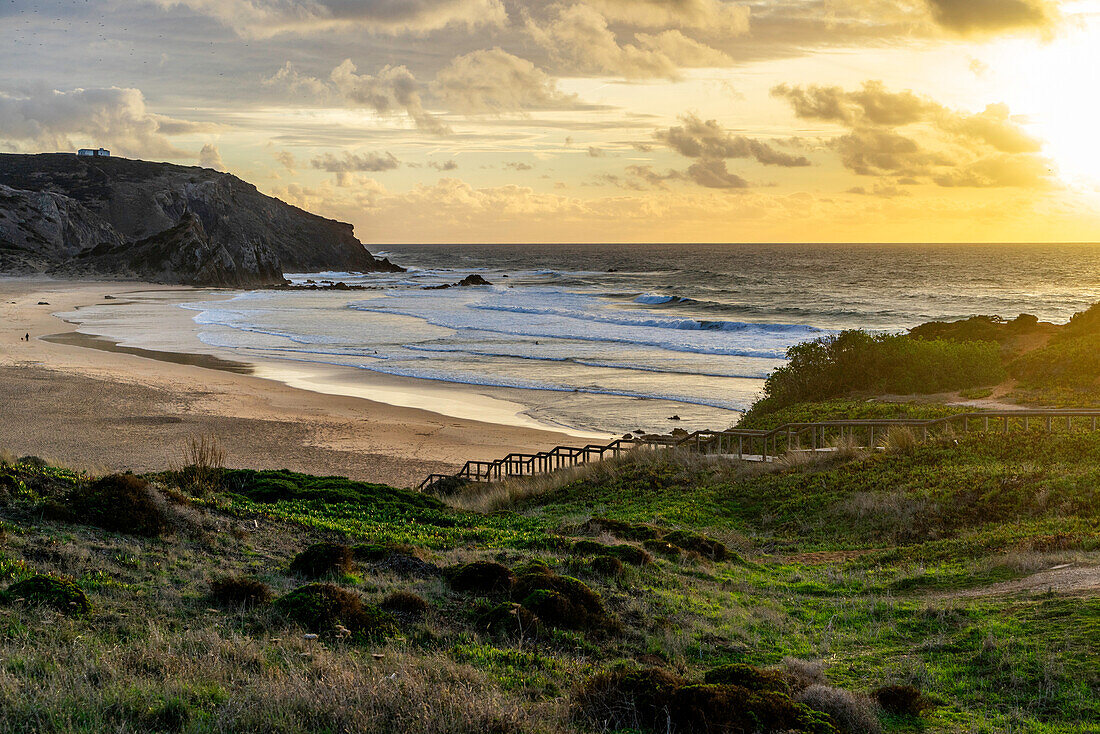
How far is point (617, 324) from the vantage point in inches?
2456

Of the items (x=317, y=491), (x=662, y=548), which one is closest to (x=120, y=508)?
(x=317, y=491)

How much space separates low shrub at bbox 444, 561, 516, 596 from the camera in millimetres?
8453

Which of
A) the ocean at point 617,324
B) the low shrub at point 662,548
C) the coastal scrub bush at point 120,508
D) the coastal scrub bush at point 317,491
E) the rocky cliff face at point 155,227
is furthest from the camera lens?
the rocky cliff face at point 155,227

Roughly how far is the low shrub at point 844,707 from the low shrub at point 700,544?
503cm

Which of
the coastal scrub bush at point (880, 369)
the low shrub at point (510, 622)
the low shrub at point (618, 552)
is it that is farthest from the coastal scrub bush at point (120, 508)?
the coastal scrub bush at point (880, 369)

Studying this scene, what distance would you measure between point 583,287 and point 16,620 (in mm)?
104705

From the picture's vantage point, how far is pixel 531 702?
18.8 feet

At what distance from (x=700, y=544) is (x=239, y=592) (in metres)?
6.07

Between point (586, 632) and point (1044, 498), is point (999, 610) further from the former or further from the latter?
point (1044, 498)

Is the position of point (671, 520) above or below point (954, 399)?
below

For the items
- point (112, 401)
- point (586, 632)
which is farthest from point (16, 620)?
point (112, 401)

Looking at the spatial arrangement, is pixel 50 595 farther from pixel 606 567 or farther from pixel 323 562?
pixel 606 567

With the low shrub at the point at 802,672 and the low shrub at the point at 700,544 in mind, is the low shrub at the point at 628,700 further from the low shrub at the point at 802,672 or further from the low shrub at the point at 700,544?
the low shrub at the point at 700,544

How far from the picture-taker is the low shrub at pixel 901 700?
5957 mm
